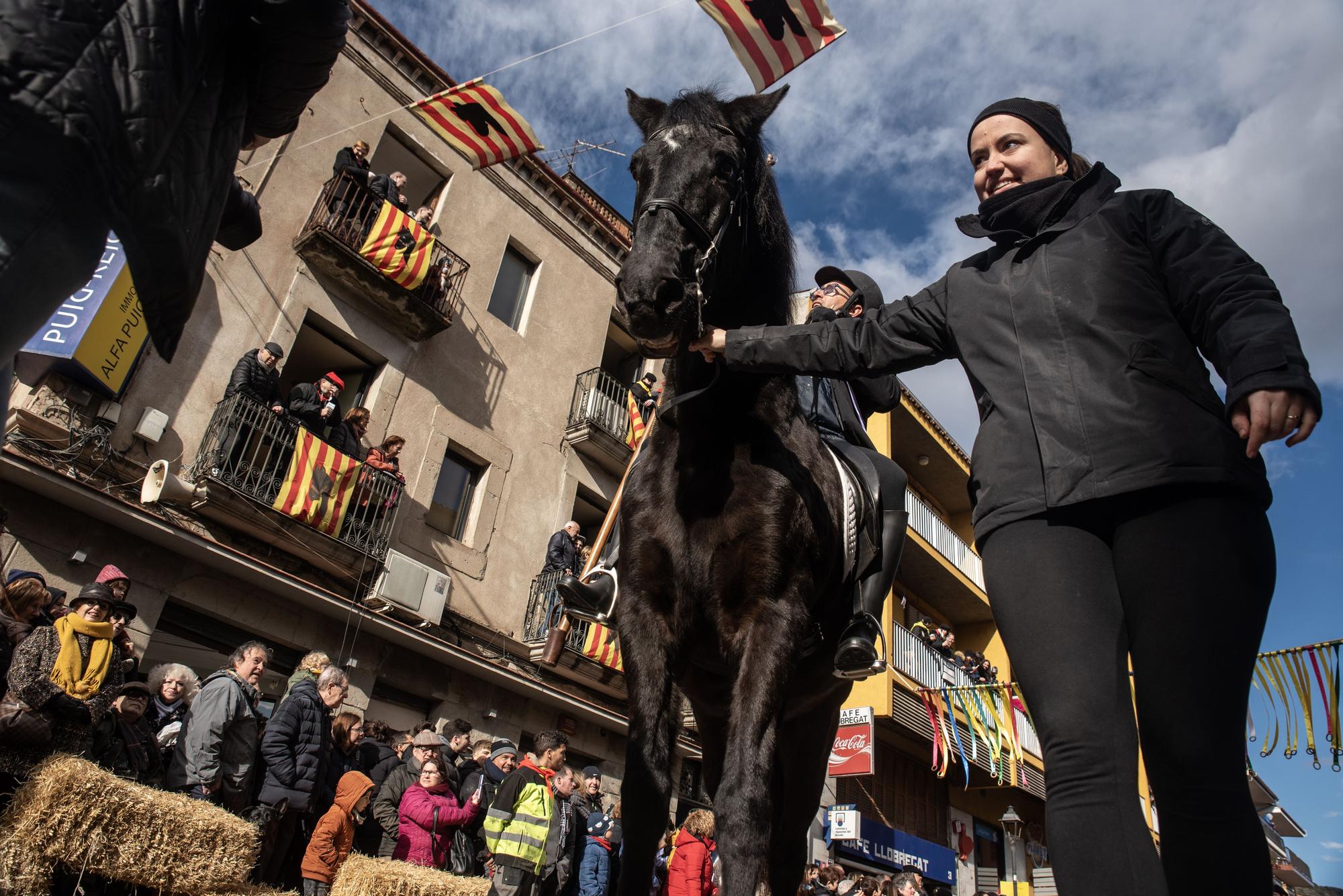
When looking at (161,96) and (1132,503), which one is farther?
(1132,503)

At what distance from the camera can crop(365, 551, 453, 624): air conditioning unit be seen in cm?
1360

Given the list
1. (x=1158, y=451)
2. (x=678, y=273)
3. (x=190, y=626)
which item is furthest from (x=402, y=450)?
(x=1158, y=451)

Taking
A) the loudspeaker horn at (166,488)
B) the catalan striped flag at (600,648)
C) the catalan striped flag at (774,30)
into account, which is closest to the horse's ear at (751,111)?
the catalan striped flag at (774,30)

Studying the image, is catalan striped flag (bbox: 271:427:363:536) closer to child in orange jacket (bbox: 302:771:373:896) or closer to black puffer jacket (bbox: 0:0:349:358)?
child in orange jacket (bbox: 302:771:373:896)

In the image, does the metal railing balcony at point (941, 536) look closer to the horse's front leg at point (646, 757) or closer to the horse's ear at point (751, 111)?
the horse's ear at point (751, 111)

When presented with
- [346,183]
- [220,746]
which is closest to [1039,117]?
[220,746]

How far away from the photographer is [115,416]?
11234mm

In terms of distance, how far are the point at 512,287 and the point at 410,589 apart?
7283 millimetres

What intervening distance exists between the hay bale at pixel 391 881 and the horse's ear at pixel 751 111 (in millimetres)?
5090

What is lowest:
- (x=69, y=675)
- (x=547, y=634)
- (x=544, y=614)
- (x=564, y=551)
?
(x=69, y=675)

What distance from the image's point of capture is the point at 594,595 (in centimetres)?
341

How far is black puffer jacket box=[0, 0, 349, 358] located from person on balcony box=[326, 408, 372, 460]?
11923 mm

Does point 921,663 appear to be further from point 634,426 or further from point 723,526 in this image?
point 723,526

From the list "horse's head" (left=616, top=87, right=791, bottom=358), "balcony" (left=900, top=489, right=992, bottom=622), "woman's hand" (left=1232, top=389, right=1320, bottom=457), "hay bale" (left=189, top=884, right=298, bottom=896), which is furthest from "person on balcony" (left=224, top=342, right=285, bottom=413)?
"balcony" (left=900, top=489, right=992, bottom=622)
